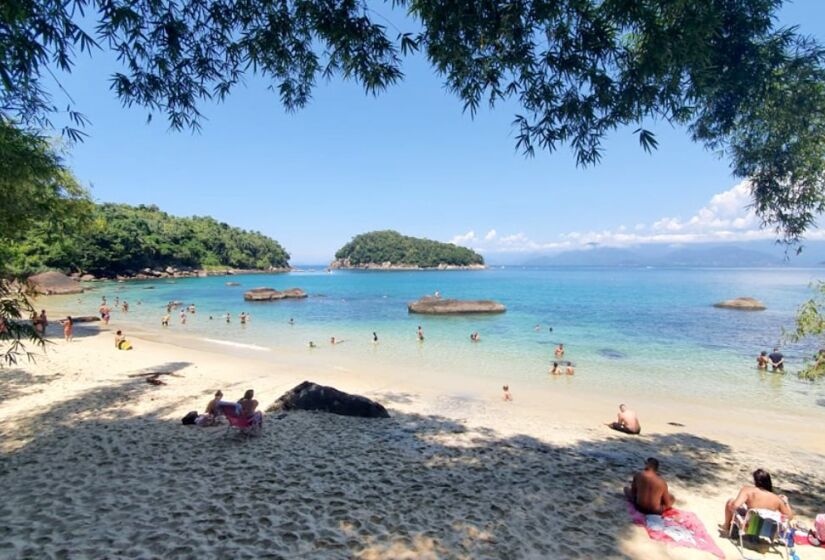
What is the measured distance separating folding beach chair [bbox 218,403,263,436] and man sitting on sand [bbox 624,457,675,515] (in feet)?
23.7

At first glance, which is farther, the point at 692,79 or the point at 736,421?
the point at 736,421

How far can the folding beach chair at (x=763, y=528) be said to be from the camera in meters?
5.32

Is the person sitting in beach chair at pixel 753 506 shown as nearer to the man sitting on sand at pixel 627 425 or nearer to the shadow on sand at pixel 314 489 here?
the shadow on sand at pixel 314 489

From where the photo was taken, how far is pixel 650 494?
6.01 metres

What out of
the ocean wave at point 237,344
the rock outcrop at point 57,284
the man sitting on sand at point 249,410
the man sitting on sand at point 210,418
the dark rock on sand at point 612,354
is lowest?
the dark rock on sand at point 612,354

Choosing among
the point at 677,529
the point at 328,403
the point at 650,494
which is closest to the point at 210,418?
the point at 328,403

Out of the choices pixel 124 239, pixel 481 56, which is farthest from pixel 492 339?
pixel 124 239

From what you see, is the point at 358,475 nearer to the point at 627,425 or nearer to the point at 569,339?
the point at 627,425

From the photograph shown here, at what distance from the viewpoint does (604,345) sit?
26.7 meters

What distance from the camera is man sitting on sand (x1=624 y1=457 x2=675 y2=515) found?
236 inches

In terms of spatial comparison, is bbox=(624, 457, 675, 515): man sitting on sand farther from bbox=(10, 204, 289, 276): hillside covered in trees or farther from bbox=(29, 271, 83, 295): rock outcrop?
bbox=(29, 271, 83, 295): rock outcrop

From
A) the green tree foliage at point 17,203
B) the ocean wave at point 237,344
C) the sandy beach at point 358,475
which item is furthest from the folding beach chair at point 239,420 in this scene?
the ocean wave at point 237,344

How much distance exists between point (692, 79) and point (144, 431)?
11249mm

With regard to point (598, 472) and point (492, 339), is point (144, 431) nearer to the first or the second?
point (598, 472)
